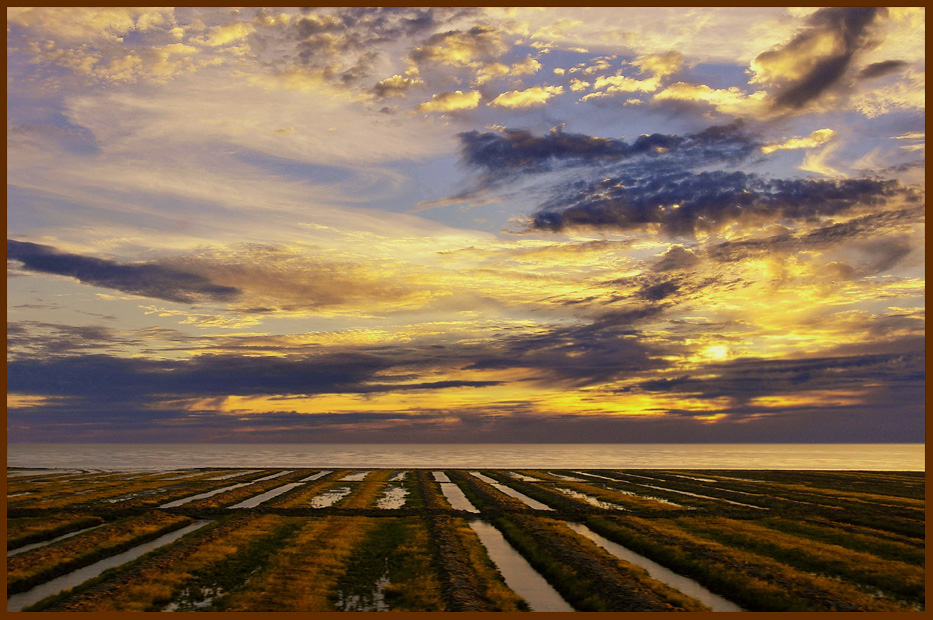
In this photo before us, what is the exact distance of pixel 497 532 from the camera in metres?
46.4

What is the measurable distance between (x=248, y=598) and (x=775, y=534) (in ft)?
119

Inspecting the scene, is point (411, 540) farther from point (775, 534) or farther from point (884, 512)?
point (884, 512)

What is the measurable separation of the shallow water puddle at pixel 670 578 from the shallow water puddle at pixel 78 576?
98.3ft

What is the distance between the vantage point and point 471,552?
3750 cm

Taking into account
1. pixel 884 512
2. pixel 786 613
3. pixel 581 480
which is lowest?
pixel 581 480

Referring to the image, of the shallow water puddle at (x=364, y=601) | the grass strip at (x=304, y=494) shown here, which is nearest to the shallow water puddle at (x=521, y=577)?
the shallow water puddle at (x=364, y=601)

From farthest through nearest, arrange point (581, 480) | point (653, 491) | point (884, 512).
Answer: point (581, 480), point (653, 491), point (884, 512)

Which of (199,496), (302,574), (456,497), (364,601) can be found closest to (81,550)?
(302,574)

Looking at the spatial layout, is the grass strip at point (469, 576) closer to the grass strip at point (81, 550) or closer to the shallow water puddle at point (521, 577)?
the shallow water puddle at point (521, 577)

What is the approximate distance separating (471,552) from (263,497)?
39317mm

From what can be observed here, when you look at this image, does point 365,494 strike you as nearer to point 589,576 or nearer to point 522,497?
point 522,497

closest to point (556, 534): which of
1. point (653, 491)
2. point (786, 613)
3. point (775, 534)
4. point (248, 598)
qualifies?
point (775, 534)

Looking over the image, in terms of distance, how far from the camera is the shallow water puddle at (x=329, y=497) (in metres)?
60.8

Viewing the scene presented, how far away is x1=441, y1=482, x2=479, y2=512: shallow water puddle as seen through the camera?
6064 centimetres
